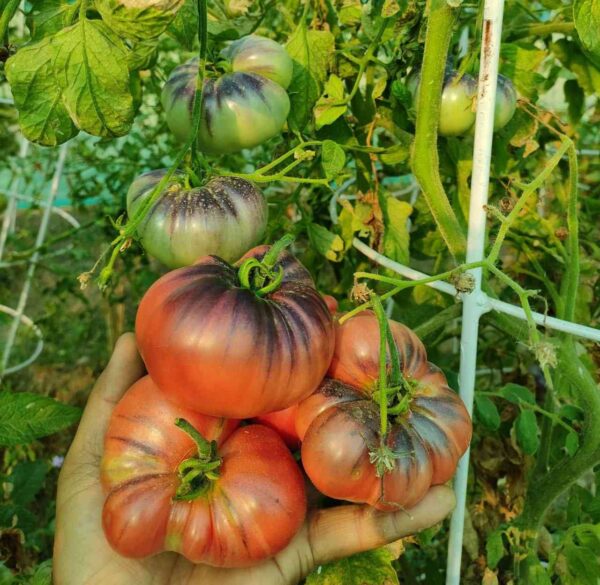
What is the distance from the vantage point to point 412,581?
1326mm

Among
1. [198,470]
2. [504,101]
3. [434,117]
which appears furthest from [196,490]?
[504,101]

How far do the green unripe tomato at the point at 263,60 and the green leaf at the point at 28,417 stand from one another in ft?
1.70

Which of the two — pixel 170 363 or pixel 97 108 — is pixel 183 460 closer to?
pixel 170 363

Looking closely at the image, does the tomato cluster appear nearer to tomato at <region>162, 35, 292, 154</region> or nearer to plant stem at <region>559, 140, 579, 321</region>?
tomato at <region>162, 35, 292, 154</region>

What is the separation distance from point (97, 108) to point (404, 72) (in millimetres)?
496

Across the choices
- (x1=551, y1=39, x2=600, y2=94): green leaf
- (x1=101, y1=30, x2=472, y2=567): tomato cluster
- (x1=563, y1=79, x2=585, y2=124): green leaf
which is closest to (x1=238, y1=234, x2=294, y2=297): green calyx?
(x1=101, y1=30, x2=472, y2=567): tomato cluster

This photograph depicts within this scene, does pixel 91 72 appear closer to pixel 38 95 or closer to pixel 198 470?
pixel 38 95

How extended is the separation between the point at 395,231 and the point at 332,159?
257 mm

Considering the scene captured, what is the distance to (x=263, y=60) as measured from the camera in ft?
2.99

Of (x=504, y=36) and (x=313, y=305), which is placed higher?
(x=504, y=36)

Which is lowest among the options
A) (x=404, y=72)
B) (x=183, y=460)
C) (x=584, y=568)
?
(x=584, y=568)

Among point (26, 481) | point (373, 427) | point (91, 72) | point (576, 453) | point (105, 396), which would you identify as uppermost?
point (91, 72)

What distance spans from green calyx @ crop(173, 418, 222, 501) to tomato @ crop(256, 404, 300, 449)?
8cm

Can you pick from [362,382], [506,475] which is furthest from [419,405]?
[506,475]
